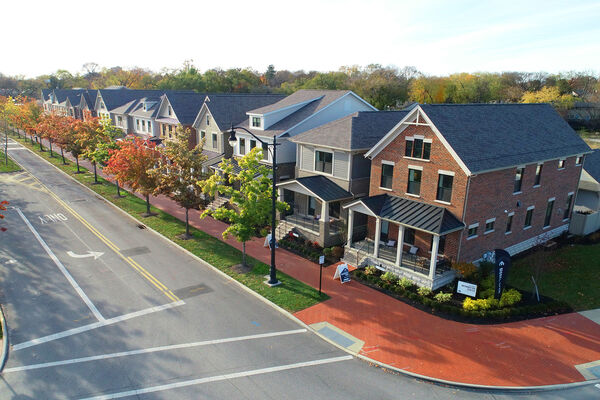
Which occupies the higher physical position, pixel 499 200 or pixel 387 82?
pixel 387 82

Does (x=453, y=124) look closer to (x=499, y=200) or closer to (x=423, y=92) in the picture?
(x=499, y=200)

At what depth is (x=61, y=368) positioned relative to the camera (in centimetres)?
1459

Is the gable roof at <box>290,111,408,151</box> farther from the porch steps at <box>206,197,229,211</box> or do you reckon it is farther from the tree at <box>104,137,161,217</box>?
the tree at <box>104,137,161,217</box>

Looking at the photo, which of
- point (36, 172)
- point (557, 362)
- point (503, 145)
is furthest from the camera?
point (36, 172)

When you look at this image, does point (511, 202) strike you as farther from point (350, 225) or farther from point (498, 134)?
point (350, 225)

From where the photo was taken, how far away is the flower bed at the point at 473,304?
18697mm

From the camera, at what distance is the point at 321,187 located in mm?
27109

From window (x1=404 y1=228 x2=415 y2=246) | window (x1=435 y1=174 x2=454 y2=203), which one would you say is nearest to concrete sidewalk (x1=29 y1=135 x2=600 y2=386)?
window (x1=404 y1=228 x2=415 y2=246)

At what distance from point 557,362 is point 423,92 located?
266 feet

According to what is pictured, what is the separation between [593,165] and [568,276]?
14752mm

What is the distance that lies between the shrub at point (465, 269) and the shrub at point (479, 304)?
6.88 ft

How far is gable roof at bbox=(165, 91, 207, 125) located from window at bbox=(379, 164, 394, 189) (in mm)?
28499

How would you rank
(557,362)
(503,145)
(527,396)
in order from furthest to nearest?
(503,145), (557,362), (527,396)

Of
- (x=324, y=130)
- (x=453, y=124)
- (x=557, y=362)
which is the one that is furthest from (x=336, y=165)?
(x=557, y=362)
